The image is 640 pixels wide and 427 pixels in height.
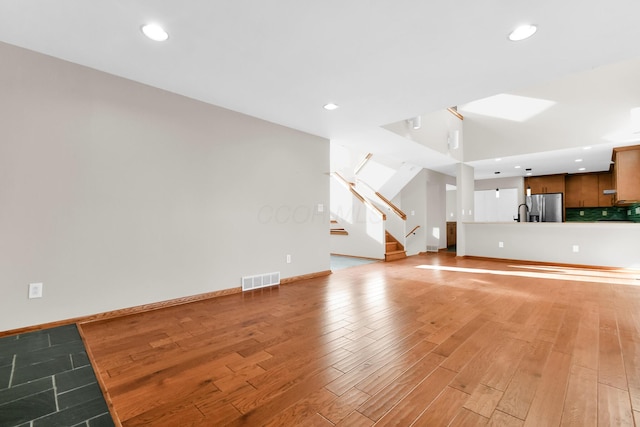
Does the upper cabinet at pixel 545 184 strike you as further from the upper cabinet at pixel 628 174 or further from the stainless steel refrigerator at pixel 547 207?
the upper cabinet at pixel 628 174

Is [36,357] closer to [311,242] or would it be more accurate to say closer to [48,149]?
[48,149]

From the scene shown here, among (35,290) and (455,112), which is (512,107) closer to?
(455,112)

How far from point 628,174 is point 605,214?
3.50m

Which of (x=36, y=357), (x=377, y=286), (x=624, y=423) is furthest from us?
(x=377, y=286)

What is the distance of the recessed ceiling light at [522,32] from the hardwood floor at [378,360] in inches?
95.6

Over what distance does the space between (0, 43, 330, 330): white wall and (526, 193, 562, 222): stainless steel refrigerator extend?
8257 mm

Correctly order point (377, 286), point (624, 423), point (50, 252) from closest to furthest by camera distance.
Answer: point (624, 423) → point (50, 252) → point (377, 286)

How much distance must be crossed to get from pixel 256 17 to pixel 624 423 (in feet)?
10.4

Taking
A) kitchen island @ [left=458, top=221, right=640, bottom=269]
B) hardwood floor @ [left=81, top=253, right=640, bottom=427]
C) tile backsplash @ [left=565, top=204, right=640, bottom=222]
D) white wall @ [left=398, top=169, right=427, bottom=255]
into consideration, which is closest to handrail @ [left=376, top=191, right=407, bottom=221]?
white wall @ [left=398, top=169, right=427, bottom=255]

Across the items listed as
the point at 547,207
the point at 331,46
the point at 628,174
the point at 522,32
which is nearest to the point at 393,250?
the point at 628,174

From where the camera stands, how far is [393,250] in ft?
23.2

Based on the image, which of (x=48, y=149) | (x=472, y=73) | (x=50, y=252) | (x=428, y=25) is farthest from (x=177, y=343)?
(x=472, y=73)

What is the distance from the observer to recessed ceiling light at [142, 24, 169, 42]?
7.00ft

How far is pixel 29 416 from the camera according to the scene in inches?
54.8
